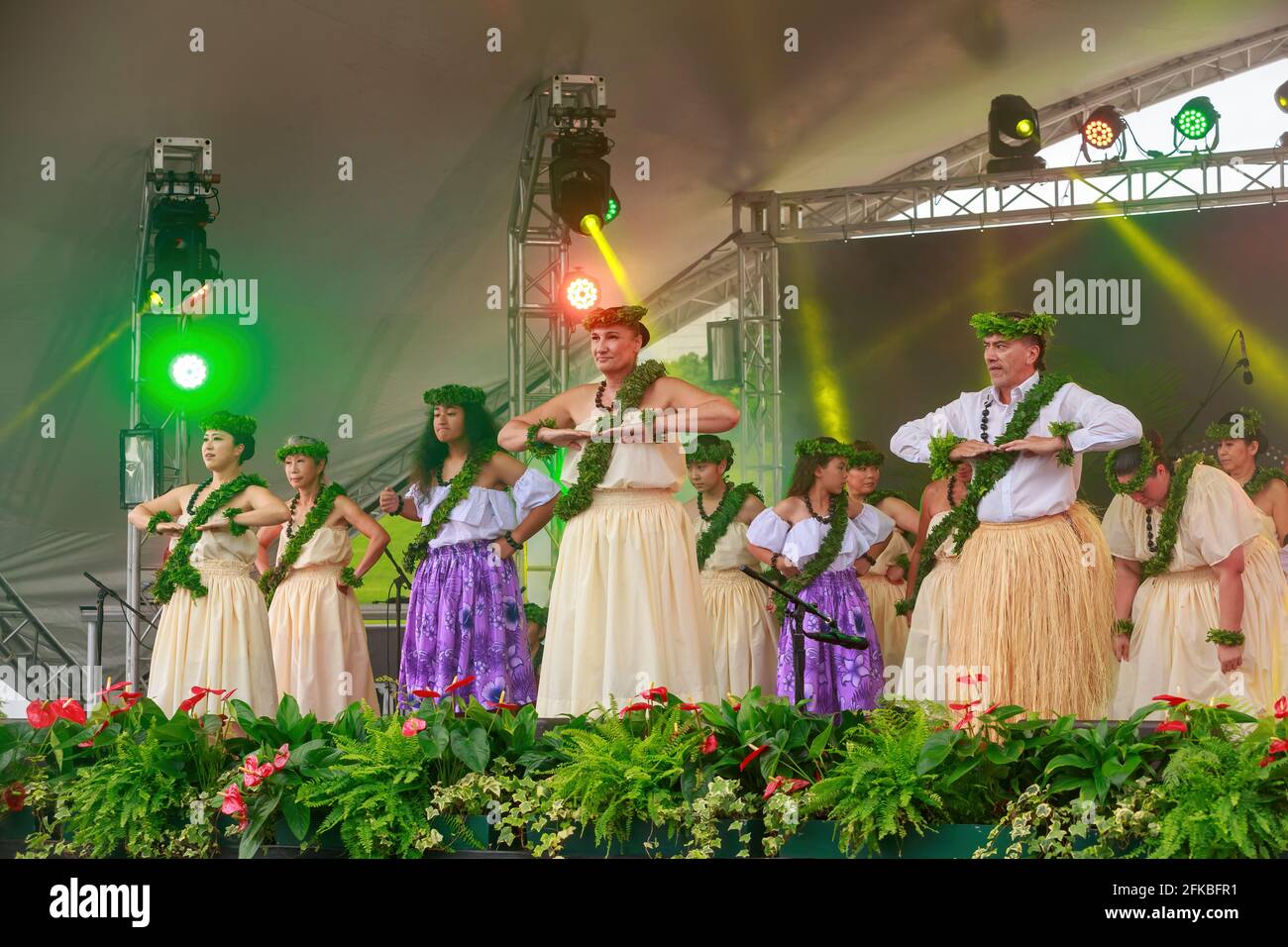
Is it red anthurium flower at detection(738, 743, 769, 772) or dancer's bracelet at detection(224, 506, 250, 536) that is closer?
red anthurium flower at detection(738, 743, 769, 772)

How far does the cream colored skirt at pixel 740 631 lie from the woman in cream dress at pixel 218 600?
1856 millimetres

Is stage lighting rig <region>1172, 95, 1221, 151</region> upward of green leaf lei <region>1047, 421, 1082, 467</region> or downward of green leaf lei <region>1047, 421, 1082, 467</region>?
upward

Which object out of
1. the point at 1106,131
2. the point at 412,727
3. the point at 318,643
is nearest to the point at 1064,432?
the point at 412,727

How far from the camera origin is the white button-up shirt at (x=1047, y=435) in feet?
13.9

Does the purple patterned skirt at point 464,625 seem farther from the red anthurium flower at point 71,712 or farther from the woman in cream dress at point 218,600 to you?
the red anthurium flower at point 71,712

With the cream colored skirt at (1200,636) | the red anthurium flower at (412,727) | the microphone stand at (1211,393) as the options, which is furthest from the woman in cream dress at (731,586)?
the microphone stand at (1211,393)

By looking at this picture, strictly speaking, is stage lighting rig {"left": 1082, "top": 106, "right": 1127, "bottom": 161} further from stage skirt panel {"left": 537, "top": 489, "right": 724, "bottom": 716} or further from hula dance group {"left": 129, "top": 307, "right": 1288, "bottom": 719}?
stage skirt panel {"left": 537, "top": 489, "right": 724, "bottom": 716}

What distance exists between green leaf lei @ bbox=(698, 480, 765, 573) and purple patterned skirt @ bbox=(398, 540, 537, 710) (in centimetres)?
97

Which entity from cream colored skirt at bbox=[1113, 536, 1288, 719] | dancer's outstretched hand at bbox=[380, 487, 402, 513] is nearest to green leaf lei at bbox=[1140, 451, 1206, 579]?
cream colored skirt at bbox=[1113, 536, 1288, 719]

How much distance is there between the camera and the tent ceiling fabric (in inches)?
316

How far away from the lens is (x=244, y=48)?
7.95 metres
